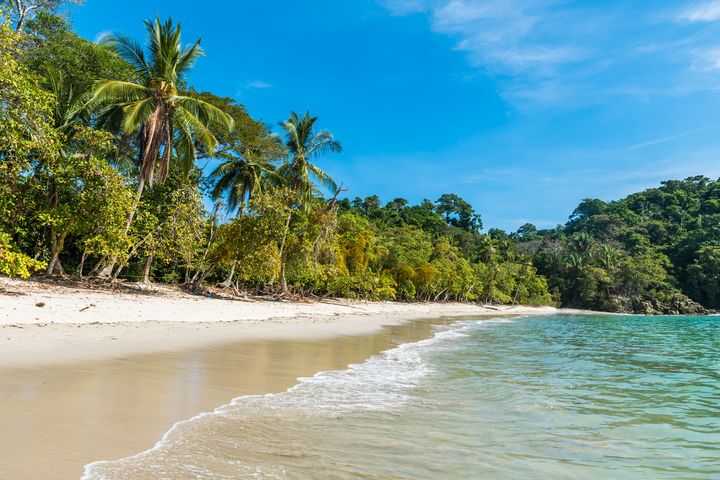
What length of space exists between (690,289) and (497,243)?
31776 millimetres

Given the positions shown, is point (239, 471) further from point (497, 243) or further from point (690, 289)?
point (690, 289)

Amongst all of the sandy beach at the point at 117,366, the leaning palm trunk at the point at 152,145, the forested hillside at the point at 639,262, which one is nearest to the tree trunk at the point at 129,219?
the leaning palm trunk at the point at 152,145

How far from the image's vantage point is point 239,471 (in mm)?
2770

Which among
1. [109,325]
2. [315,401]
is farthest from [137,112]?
[315,401]

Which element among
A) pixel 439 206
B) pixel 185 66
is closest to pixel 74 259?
pixel 185 66

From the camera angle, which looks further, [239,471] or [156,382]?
[156,382]

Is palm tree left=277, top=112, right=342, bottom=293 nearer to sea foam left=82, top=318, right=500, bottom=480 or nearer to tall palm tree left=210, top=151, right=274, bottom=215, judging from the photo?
tall palm tree left=210, top=151, right=274, bottom=215

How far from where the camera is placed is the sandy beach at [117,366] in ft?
9.88

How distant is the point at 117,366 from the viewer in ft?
18.2

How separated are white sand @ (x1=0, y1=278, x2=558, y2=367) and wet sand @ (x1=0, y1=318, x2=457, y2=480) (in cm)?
72

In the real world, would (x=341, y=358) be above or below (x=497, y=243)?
below

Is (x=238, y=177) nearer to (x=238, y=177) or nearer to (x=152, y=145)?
(x=238, y=177)

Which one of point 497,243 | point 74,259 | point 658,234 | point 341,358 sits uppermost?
point 658,234

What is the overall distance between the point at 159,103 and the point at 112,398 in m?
15.4
